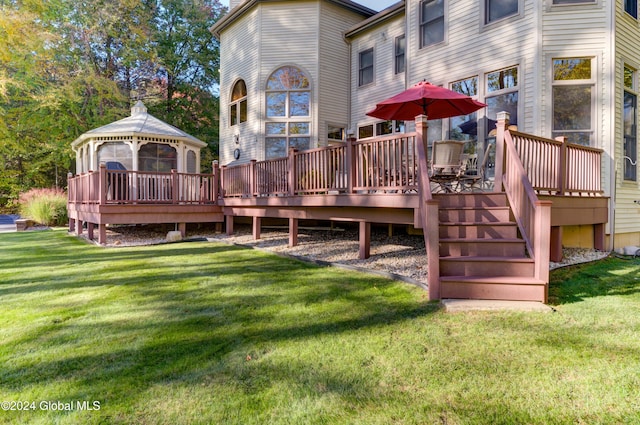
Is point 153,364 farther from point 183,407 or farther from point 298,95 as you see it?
point 298,95

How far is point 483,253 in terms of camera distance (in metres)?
4.29

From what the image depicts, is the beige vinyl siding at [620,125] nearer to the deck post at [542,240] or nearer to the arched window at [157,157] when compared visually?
the deck post at [542,240]

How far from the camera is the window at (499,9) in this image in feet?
24.0

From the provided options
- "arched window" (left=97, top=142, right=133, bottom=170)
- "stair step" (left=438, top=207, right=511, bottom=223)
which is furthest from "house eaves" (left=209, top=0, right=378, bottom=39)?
"stair step" (left=438, top=207, right=511, bottom=223)

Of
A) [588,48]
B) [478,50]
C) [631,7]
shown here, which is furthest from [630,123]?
[478,50]

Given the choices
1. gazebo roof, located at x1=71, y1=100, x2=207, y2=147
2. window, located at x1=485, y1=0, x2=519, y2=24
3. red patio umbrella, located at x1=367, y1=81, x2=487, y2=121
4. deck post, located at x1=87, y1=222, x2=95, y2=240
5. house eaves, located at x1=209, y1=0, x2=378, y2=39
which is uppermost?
house eaves, located at x1=209, y1=0, x2=378, y2=39

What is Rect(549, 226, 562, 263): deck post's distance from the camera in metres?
5.65

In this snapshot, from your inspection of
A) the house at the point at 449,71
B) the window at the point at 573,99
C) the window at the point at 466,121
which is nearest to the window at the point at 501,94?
the house at the point at 449,71

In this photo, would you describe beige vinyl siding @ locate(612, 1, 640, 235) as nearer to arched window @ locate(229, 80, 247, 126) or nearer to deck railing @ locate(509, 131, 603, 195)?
deck railing @ locate(509, 131, 603, 195)

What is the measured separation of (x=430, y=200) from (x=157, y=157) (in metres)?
9.97

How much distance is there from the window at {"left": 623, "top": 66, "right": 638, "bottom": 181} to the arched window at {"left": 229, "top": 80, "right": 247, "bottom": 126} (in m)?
9.66

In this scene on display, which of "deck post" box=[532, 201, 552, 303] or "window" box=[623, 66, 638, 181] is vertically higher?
"window" box=[623, 66, 638, 181]

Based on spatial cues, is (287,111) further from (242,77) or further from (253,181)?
(253,181)

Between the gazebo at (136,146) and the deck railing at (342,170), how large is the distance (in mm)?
3799
